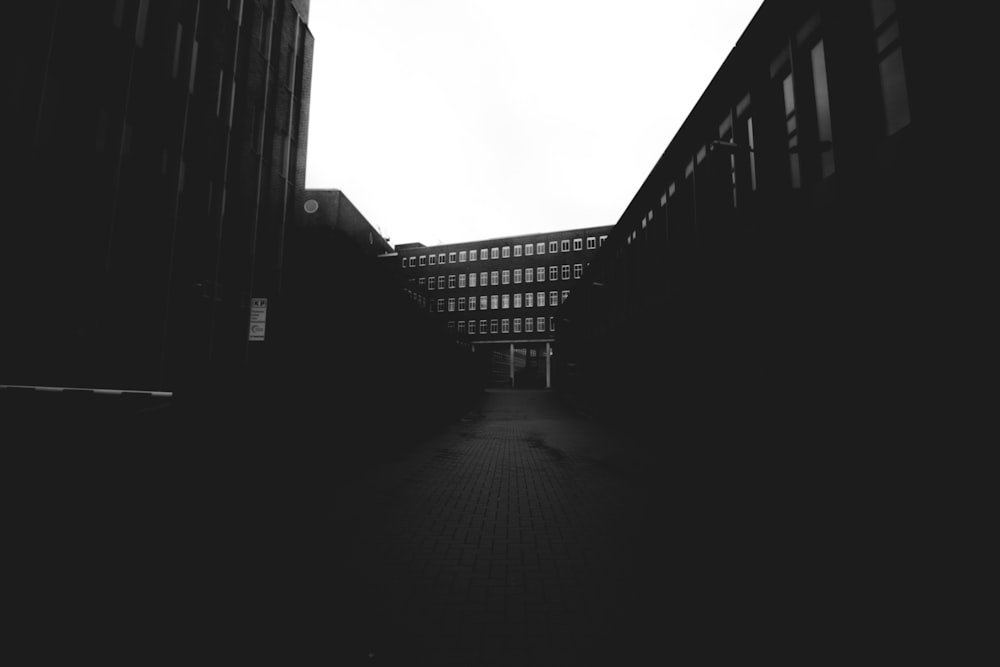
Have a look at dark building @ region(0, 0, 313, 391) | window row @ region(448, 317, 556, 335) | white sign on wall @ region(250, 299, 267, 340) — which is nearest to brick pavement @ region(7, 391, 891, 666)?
dark building @ region(0, 0, 313, 391)

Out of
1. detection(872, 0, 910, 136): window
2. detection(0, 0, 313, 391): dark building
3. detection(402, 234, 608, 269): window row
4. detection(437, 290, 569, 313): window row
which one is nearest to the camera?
detection(872, 0, 910, 136): window

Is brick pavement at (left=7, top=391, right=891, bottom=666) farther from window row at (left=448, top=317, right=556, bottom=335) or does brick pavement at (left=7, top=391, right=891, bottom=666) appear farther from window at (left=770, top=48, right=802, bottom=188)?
window row at (left=448, top=317, right=556, bottom=335)

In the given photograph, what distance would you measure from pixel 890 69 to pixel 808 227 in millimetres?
2665

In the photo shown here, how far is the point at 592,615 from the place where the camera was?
3.34 m

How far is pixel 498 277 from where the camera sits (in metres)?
62.8

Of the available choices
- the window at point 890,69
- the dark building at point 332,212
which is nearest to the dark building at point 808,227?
the window at point 890,69

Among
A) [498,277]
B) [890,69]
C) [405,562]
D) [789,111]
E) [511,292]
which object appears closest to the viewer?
[405,562]

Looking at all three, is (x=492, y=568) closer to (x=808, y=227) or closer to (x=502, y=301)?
(x=808, y=227)

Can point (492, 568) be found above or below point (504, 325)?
below

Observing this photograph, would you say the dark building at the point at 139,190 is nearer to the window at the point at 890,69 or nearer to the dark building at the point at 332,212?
the window at the point at 890,69

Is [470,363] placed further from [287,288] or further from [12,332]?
[12,332]

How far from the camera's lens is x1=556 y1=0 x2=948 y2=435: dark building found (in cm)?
657

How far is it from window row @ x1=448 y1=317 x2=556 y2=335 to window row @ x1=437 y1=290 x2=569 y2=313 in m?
1.84

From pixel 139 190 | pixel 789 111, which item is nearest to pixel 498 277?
pixel 139 190
